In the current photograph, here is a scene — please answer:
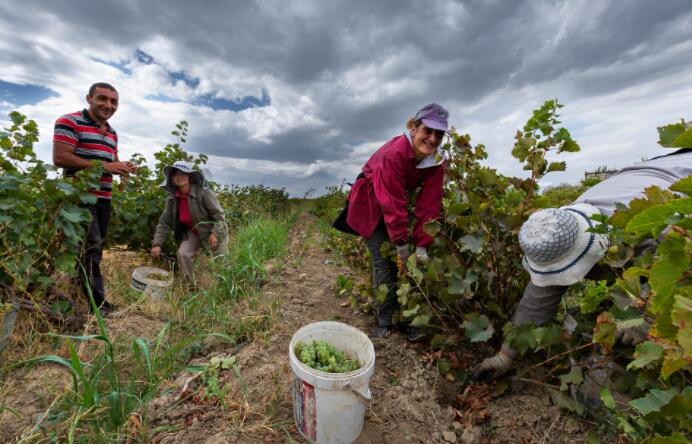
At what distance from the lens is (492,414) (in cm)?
203

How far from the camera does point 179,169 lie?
4.03 m

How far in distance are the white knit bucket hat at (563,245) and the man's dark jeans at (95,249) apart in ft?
12.0

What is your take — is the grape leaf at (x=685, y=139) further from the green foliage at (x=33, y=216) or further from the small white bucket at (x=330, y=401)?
the green foliage at (x=33, y=216)

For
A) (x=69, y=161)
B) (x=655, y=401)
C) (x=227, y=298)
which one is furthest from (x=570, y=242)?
(x=69, y=161)

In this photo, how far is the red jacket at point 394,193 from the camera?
2.39m

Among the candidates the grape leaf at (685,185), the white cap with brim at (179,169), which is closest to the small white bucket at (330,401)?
the grape leaf at (685,185)

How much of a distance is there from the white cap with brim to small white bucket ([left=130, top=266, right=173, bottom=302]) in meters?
0.98

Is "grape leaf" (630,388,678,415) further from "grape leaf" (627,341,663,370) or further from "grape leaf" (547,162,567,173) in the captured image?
"grape leaf" (547,162,567,173)

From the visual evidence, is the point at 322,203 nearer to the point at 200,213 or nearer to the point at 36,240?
the point at 200,213

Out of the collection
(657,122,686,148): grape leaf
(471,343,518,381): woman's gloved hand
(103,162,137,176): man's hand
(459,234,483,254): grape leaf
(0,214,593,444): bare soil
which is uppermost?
(657,122,686,148): grape leaf

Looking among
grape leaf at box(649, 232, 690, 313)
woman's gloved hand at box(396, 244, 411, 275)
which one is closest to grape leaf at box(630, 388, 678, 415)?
grape leaf at box(649, 232, 690, 313)

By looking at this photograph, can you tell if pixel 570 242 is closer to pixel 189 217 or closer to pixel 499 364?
pixel 499 364

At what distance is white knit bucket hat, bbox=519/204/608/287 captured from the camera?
1.58 meters

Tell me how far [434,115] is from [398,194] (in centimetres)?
56
